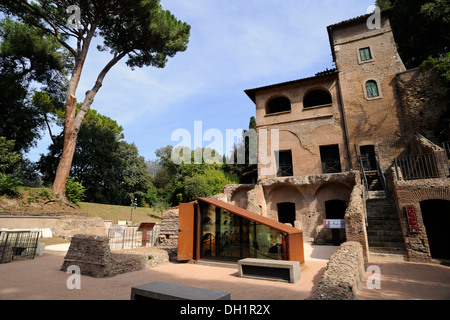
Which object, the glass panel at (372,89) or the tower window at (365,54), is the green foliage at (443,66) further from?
the tower window at (365,54)

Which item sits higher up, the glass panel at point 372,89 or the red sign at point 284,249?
the glass panel at point 372,89

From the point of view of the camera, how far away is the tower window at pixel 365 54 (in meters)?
18.1

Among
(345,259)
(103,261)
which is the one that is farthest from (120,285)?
(345,259)

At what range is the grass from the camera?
25.5m

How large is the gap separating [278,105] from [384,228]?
45.3 feet

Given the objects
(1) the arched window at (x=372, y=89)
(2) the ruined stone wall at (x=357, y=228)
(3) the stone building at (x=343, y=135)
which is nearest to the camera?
(2) the ruined stone wall at (x=357, y=228)

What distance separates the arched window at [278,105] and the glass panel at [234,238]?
14.5 meters

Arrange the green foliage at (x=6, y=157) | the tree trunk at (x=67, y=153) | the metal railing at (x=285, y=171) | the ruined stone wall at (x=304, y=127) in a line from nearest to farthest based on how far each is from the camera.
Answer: the ruined stone wall at (x=304, y=127) → the metal railing at (x=285, y=171) → the tree trunk at (x=67, y=153) → the green foliage at (x=6, y=157)

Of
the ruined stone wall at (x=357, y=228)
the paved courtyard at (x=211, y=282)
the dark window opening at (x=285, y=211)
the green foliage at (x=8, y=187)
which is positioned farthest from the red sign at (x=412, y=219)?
the green foliage at (x=8, y=187)

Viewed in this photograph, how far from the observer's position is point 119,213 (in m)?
29.0

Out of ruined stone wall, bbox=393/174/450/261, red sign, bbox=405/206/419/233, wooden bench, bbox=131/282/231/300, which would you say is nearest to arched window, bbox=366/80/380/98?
ruined stone wall, bbox=393/174/450/261

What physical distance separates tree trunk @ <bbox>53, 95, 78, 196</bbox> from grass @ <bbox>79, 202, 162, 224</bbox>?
4.93 meters

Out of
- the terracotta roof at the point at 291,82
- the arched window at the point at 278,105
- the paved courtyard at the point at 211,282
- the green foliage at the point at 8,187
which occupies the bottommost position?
the paved courtyard at the point at 211,282

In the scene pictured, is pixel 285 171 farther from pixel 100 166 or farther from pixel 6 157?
pixel 100 166
